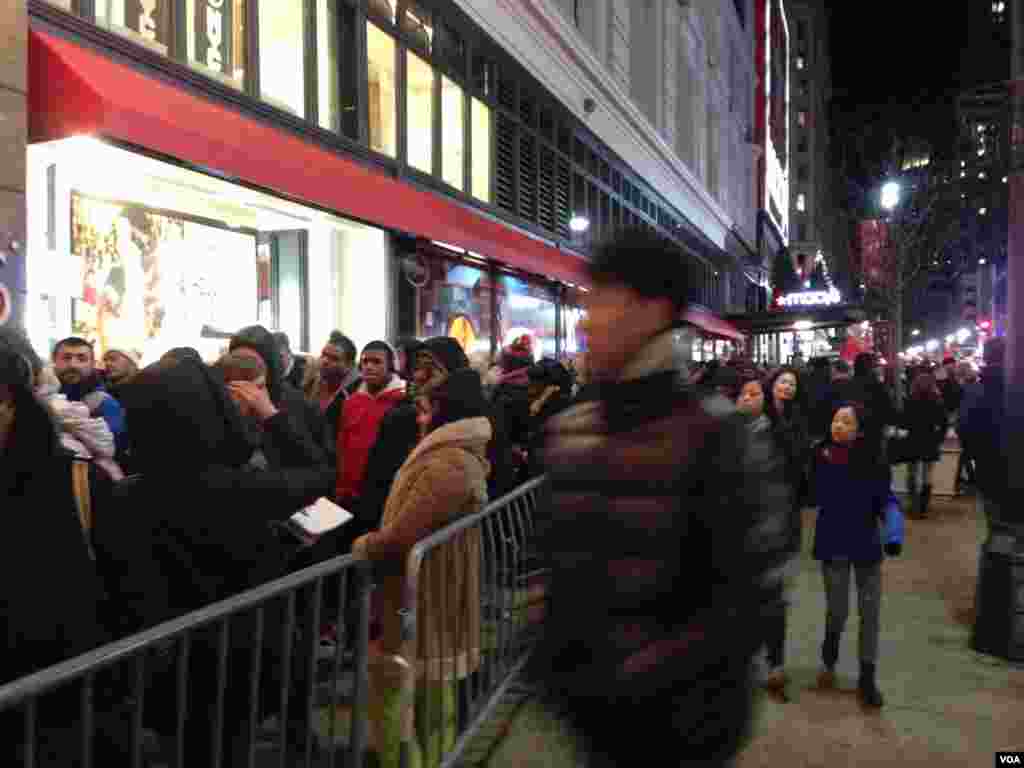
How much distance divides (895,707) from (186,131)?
6887 mm

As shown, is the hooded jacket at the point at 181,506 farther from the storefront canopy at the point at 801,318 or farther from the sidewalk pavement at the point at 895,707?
the storefront canopy at the point at 801,318

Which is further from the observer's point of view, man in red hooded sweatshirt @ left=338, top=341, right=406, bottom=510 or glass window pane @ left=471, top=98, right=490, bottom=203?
glass window pane @ left=471, top=98, right=490, bottom=203

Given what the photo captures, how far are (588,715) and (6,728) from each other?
1.39 metres

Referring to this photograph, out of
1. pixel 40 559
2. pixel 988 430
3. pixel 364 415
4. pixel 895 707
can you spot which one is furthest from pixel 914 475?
pixel 40 559

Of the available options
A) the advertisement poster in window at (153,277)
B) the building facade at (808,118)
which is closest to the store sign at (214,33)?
the advertisement poster in window at (153,277)

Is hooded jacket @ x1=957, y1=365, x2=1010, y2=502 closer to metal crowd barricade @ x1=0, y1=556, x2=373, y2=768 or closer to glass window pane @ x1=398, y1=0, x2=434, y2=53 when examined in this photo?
metal crowd barricade @ x1=0, y1=556, x2=373, y2=768

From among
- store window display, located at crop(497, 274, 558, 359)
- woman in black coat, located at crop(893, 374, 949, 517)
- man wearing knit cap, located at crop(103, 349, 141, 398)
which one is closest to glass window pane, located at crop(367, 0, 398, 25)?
store window display, located at crop(497, 274, 558, 359)

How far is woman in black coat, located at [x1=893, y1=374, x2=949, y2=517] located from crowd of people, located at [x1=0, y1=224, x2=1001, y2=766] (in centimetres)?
697

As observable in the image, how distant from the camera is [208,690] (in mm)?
2945

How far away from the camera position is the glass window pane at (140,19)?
29.7 feet

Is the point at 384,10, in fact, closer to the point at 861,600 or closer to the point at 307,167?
the point at 307,167

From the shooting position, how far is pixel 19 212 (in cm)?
766

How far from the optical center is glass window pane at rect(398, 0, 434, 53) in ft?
48.4

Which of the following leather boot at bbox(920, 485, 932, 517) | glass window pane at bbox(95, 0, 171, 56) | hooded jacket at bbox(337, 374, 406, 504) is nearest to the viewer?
hooded jacket at bbox(337, 374, 406, 504)
